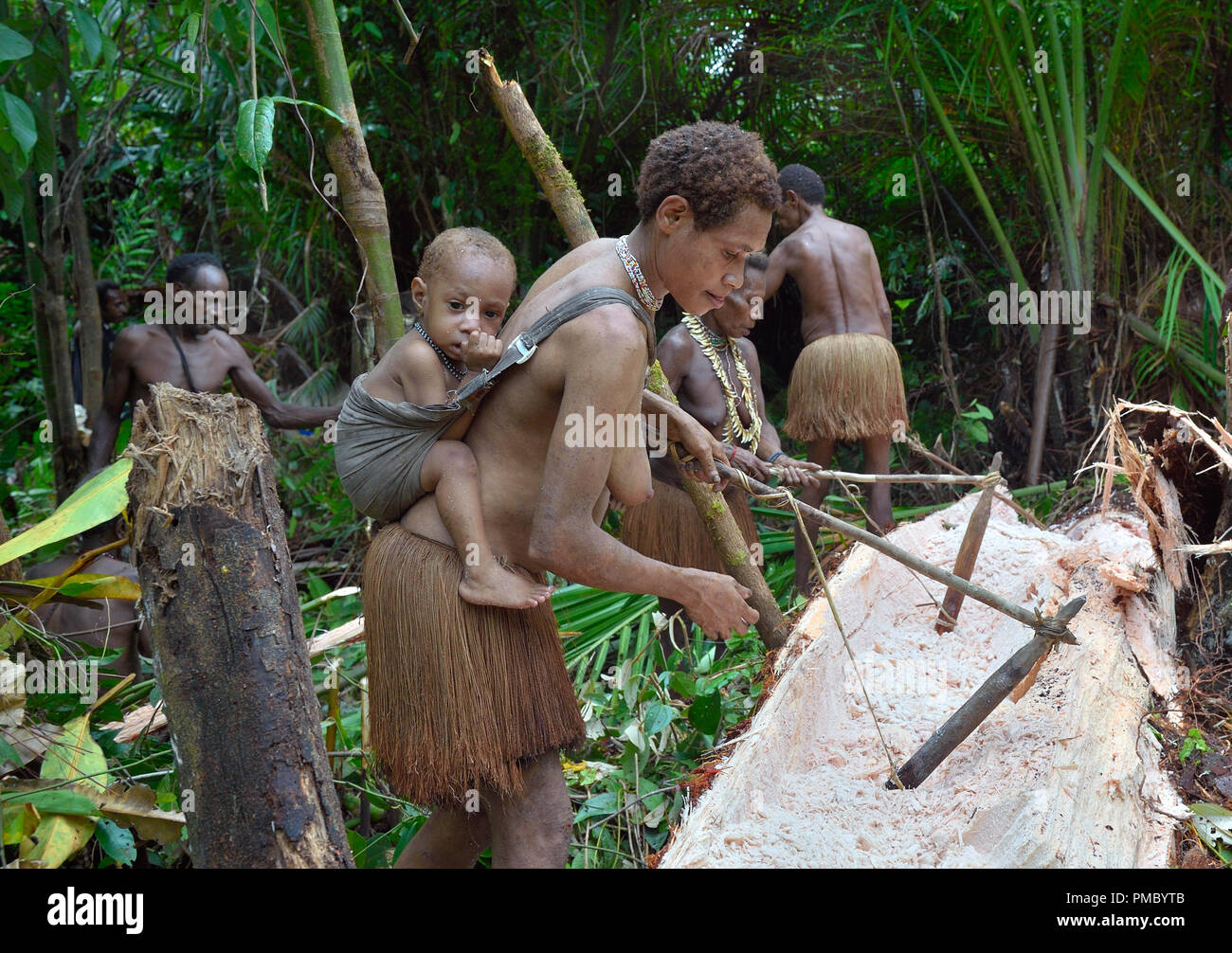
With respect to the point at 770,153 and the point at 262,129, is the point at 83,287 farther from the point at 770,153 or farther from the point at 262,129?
the point at 770,153

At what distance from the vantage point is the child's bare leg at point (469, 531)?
206cm

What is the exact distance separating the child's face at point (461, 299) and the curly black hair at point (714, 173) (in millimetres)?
560

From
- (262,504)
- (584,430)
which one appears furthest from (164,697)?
(584,430)

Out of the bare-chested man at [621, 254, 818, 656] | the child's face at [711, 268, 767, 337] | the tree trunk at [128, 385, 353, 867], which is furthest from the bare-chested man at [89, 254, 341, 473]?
the tree trunk at [128, 385, 353, 867]

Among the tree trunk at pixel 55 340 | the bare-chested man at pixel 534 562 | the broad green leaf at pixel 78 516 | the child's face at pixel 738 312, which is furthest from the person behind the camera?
the tree trunk at pixel 55 340

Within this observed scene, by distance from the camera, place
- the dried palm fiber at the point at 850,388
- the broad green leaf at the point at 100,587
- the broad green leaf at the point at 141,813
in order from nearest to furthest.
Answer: the broad green leaf at the point at 141,813 < the broad green leaf at the point at 100,587 < the dried palm fiber at the point at 850,388

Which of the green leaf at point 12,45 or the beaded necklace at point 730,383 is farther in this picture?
the beaded necklace at point 730,383

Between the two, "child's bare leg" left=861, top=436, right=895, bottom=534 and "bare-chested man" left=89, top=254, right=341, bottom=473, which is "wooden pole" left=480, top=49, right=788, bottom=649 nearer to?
"bare-chested man" left=89, top=254, right=341, bottom=473

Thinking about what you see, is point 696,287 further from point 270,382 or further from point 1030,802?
point 270,382

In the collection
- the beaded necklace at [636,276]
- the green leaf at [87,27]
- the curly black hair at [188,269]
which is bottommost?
the beaded necklace at [636,276]

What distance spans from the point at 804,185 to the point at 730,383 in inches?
61.2

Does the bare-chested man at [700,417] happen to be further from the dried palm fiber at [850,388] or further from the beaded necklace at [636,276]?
the beaded necklace at [636,276]

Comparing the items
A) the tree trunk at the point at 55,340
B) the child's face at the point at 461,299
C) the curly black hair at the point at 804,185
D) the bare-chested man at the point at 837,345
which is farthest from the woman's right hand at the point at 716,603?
the tree trunk at the point at 55,340

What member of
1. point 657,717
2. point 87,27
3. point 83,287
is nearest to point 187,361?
point 83,287
